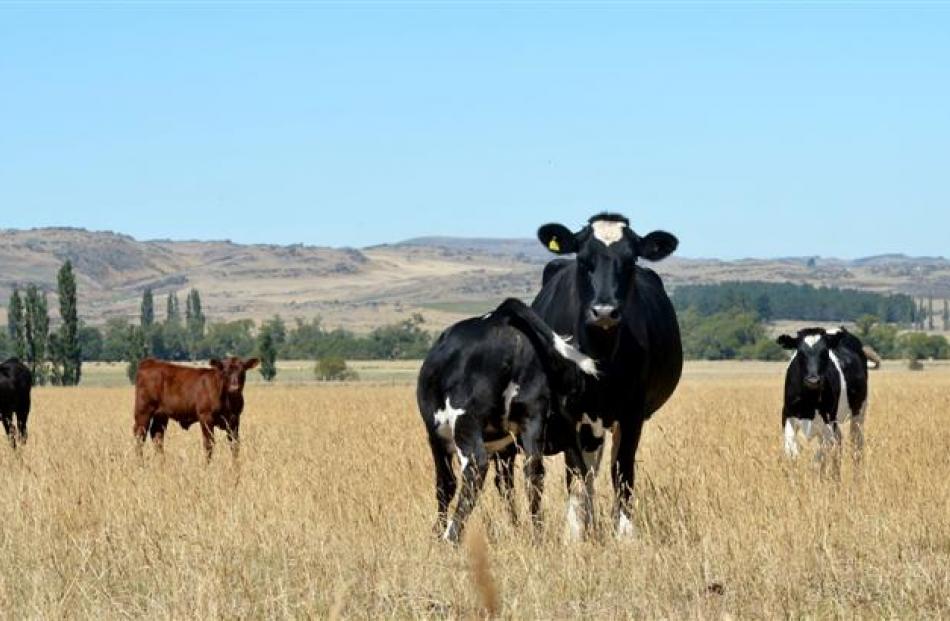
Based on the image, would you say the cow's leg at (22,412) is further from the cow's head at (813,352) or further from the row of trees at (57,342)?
the row of trees at (57,342)

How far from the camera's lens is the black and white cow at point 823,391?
15164 mm

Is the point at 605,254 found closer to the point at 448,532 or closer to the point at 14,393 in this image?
the point at 448,532

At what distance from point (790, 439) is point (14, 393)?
10536 mm

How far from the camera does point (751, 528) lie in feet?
30.6

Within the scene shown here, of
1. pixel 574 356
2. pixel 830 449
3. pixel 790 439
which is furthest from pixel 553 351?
pixel 790 439

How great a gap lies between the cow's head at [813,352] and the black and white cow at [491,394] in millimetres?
5786

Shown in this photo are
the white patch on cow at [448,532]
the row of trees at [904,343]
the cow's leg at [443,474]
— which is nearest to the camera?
the white patch on cow at [448,532]

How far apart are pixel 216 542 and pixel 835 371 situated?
852cm

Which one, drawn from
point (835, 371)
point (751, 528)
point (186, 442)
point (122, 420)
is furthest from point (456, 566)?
point (122, 420)

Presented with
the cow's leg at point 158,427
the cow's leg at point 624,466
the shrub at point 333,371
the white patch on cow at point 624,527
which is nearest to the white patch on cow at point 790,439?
the cow's leg at point 624,466

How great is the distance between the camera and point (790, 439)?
15.1m

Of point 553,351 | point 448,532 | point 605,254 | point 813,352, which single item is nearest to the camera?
point 448,532

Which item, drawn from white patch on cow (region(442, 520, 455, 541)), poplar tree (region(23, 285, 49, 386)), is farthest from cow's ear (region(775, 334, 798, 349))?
poplar tree (region(23, 285, 49, 386))

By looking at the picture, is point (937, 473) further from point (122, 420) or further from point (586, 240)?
point (122, 420)
